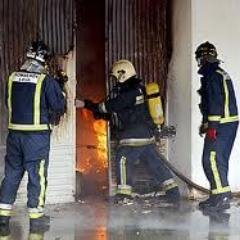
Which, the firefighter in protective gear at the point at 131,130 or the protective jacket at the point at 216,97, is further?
the firefighter in protective gear at the point at 131,130

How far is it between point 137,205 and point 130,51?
213 centimetres

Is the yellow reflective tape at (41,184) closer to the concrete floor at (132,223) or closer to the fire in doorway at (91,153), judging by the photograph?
the concrete floor at (132,223)

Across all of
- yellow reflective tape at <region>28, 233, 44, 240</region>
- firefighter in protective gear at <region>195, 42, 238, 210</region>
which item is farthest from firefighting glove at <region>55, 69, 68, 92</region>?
yellow reflective tape at <region>28, 233, 44, 240</region>

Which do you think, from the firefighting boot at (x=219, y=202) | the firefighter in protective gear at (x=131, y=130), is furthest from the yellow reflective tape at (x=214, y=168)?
the firefighter in protective gear at (x=131, y=130)

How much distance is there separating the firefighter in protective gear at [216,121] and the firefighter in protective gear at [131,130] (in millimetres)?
830

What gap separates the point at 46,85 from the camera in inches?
298

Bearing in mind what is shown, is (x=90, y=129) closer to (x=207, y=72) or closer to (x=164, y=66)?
(x=164, y=66)

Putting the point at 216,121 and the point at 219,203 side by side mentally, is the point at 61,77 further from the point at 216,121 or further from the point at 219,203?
the point at 219,203

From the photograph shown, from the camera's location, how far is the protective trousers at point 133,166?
9.16 metres

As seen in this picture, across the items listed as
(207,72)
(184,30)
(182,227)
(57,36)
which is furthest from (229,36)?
(182,227)

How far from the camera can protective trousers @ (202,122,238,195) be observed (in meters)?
8.56

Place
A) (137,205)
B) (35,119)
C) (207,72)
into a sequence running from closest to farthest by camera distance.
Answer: (35,119) → (207,72) → (137,205)

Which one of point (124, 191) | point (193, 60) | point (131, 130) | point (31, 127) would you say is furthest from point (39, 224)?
point (193, 60)

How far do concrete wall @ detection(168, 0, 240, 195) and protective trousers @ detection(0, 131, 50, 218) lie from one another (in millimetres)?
2451
